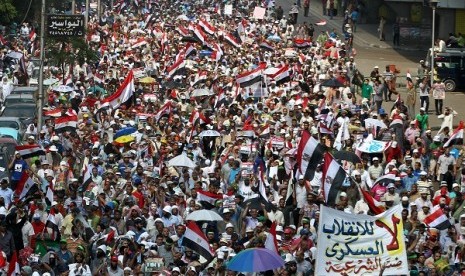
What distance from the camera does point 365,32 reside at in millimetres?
68688

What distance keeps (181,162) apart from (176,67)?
15990 millimetres

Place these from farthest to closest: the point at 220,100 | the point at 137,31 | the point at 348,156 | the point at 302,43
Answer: the point at 137,31
the point at 302,43
the point at 220,100
the point at 348,156

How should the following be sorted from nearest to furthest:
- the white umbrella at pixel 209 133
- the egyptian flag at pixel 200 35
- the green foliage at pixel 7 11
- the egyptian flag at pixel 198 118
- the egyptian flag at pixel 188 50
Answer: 1. the white umbrella at pixel 209 133
2. the egyptian flag at pixel 198 118
3. the egyptian flag at pixel 188 50
4. the egyptian flag at pixel 200 35
5. the green foliage at pixel 7 11

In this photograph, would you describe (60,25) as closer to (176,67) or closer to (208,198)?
(176,67)

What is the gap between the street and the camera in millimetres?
45969

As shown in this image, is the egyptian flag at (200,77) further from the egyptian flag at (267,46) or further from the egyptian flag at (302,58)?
the egyptian flag at (267,46)

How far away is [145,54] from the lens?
167 ft

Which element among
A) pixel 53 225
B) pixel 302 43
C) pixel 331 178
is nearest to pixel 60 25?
pixel 302 43

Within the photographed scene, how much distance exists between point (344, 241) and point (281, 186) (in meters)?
6.65

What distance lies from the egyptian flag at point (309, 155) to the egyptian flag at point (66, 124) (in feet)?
24.7

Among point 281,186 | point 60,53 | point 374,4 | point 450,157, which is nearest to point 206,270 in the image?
point 281,186

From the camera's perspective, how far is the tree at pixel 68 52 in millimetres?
47000

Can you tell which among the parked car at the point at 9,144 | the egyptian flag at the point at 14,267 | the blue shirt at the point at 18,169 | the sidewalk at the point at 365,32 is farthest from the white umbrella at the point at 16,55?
the egyptian flag at the point at 14,267

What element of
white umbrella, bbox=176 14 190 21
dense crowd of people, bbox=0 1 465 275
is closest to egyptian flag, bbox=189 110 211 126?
dense crowd of people, bbox=0 1 465 275
